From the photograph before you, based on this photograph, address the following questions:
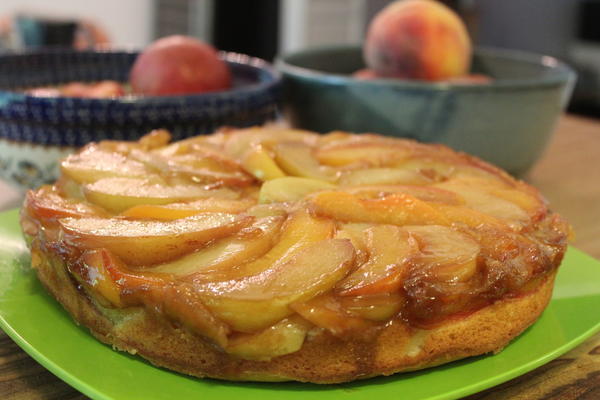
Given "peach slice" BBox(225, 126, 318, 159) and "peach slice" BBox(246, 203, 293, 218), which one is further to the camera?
"peach slice" BBox(225, 126, 318, 159)

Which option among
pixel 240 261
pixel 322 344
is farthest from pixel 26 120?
pixel 322 344

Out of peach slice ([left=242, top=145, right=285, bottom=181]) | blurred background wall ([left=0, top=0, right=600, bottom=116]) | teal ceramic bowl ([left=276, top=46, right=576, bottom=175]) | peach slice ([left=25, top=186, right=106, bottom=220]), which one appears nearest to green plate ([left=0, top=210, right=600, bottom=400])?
peach slice ([left=25, top=186, right=106, bottom=220])

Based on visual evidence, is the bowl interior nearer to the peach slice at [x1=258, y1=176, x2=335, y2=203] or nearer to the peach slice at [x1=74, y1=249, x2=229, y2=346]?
the peach slice at [x1=258, y1=176, x2=335, y2=203]

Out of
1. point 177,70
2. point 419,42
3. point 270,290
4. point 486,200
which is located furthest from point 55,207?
point 419,42

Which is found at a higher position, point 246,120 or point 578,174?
point 246,120

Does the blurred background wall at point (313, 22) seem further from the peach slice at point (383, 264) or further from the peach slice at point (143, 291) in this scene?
the peach slice at point (383, 264)

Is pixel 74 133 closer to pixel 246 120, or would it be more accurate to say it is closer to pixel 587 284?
pixel 246 120

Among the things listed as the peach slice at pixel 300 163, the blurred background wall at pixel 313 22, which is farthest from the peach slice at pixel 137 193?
the blurred background wall at pixel 313 22

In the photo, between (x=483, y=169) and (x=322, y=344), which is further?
(x=483, y=169)
